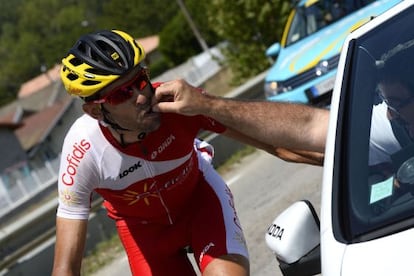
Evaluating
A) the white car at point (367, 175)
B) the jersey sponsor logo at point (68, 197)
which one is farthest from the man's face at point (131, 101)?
the white car at point (367, 175)

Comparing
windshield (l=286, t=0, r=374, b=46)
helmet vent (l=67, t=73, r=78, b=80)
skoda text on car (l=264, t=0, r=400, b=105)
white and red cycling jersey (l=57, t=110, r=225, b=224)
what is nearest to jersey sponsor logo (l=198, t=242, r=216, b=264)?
white and red cycling jersey (l=57, t=110, r=225, b=224)

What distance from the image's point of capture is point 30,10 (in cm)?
13725

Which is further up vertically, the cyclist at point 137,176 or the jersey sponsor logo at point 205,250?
the cyclist at point 137,176

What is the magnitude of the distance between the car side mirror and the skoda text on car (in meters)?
6.53

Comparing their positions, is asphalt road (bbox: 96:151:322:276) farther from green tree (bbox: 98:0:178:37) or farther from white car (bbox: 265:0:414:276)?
green tree (bbox: 98:0:178:37)

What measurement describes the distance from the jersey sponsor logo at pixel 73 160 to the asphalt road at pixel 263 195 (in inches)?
→ 109

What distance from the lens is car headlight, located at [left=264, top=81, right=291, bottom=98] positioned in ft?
34.0

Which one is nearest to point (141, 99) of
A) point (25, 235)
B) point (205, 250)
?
point (205, 250)

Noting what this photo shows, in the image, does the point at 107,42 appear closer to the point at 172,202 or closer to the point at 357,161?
the point at 172,202

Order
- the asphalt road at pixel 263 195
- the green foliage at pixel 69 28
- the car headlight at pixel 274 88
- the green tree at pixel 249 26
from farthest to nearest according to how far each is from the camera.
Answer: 1. the green foliage at pixel 69 28
2. the green tree at pixel 249 26
3. the car headlight at pixel 274 88
4. the asphalt road at pixel 263 195

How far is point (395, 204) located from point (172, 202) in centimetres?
166

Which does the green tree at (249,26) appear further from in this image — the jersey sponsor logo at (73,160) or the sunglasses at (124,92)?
the sunglasses at (124,92)

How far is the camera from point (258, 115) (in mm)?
3385

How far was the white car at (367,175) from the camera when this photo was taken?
7.55 feet
